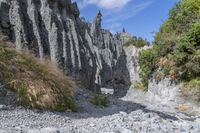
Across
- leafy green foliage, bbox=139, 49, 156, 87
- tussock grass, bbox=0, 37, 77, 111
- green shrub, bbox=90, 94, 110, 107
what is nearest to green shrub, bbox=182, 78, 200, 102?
leafy green foliage, bbox=139, 49, 156, 87

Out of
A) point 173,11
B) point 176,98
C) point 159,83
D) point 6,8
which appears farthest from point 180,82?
point 6,8

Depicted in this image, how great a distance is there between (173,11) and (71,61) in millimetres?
8670

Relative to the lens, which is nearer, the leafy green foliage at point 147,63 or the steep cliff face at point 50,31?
the steep cliff face at point 50,31

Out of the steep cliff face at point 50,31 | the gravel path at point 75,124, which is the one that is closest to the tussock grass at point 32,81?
the gravel path at point 75,124

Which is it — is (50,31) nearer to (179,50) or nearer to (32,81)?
(179,50)

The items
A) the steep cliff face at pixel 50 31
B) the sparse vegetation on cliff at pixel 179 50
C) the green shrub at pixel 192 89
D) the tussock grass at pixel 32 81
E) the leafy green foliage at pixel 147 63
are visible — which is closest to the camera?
the tussock grass at pixel 32 81

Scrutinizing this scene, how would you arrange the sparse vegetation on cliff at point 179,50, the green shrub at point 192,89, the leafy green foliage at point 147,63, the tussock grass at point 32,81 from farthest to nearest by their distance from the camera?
the leafy green foliage at point 147,63 → the sparse vegetation on cliff at point 179,50 → the green shrub at point 192,89 → the tussock grass at point 32,81

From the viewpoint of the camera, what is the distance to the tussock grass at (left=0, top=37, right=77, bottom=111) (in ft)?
37.6

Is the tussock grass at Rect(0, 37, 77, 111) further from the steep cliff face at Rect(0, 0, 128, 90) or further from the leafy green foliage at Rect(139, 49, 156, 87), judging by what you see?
the leafy green foliage at Rect(139, 49, 156, 87)

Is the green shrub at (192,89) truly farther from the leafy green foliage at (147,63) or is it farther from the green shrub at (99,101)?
the green shrub at (99,101)

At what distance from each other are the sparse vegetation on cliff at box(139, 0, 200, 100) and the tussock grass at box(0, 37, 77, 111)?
33.4 feet

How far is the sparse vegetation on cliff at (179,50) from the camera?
71.7 ft

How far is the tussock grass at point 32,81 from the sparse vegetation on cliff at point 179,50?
10.2 m

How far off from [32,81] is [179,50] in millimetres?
12176
